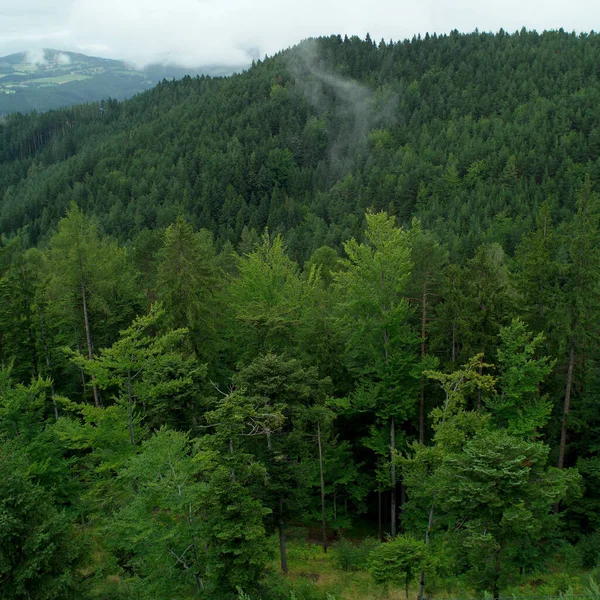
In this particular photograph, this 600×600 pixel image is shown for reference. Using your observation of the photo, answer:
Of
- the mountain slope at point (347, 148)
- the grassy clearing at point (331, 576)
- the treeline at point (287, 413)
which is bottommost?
the grassy clearing at point (331, 576)

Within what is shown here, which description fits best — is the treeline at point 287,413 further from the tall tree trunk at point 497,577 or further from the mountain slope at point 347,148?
the mountain slope at point 347,148

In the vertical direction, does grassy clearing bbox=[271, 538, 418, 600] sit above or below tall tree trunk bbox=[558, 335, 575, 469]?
below

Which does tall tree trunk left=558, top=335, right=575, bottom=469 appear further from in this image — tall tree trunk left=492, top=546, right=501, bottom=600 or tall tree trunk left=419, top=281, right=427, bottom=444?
tall tree trunk left=492, top=546, right=501, bottom=600

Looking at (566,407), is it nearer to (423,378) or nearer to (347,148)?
(423,378)

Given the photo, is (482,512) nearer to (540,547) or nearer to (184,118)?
(540,547)

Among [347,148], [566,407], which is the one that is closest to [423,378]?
[566,407]

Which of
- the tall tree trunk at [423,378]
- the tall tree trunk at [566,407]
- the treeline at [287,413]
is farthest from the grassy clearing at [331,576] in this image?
the tall tree trunk at [566,407]

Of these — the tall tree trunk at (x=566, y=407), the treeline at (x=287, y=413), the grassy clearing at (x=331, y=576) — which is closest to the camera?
the treeline at (x=287, y=413)

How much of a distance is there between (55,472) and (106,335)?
1056 cm

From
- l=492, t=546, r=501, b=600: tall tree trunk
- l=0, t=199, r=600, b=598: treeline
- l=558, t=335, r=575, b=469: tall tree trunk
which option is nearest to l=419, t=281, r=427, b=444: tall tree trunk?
l=0, t=199, r=600, b=598: treeline

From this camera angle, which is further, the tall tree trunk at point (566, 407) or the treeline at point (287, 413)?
the tall tree trunk at point (566, 407)

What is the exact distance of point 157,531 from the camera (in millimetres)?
15336

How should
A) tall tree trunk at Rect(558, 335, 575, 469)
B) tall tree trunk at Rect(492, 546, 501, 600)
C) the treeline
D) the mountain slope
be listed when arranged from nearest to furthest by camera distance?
the treeline < tall tree trunk at Rect(492, 546, 501, 600) < tall tree trunk at Rect(558, 335, 575, 469) < the mountain slope

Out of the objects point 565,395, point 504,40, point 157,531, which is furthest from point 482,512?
point 504,40
